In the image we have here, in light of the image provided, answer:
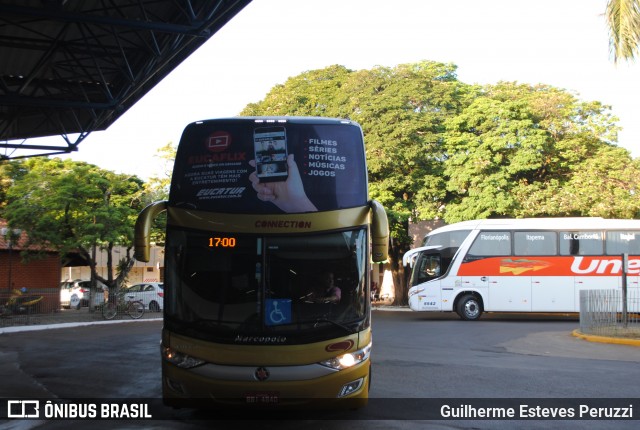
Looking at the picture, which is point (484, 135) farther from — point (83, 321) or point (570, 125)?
point (83, 321)

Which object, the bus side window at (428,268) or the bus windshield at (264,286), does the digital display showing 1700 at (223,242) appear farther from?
the bus side window at (428,268)

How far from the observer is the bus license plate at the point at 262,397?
7.09m

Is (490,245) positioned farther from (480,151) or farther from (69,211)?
(69,211)

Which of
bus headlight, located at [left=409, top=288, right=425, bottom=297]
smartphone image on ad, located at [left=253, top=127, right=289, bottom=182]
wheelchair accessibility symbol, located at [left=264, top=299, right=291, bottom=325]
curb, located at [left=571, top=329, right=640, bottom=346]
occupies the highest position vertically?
smartphone image on ad, located at [left=253, top=127, right=289, bottom=182]

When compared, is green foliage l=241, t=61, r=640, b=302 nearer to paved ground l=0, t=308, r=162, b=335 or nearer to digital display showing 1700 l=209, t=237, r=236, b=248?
paved ground l=0, t=308, r=162, b=335

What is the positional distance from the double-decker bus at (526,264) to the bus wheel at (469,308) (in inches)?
1.6

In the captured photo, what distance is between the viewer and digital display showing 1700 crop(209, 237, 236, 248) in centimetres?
762

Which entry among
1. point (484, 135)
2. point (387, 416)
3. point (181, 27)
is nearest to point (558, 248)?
point (484, 135)

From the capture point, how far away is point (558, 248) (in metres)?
26.9

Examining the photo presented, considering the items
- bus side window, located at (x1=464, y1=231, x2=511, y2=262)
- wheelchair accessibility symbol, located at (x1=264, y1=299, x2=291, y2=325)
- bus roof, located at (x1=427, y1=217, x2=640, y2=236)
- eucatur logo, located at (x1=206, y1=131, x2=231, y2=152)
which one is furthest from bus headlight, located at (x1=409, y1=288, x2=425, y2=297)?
wheelchair accessibility symbol, located at (x1=264, y1=299, x2=291, y2=325)

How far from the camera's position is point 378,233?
26.2ft

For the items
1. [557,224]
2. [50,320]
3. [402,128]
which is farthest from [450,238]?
[50,320]

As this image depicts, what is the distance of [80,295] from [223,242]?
3283cm

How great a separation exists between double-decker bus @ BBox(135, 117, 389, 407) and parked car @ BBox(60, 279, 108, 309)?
23.8m
